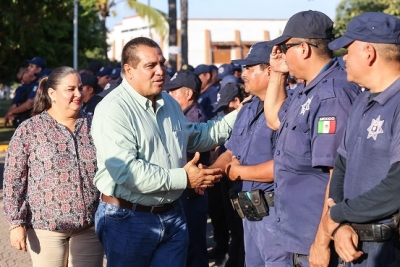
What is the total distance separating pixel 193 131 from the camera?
557 centimetres

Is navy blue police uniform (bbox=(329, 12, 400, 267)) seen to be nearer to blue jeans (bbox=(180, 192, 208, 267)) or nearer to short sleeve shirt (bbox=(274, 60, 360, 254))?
short sleeve shirt (bbox=(274, 60, 360, 254))

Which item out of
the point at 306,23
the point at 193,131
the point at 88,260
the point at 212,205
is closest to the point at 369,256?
the point at 306,23

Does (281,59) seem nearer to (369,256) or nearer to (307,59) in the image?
(307,59)

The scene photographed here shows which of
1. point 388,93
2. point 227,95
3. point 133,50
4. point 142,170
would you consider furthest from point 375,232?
point 227,95

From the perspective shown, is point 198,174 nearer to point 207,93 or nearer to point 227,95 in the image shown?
point 227,95

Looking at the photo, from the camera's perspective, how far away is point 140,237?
4.86 metres

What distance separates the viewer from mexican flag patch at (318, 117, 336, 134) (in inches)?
168

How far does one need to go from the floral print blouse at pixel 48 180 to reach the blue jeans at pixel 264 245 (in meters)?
1.19

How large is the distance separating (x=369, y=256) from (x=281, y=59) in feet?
5.78

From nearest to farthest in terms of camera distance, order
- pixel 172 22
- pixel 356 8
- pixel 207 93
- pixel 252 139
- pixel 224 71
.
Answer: pixel 252 139
pixel 207 93
pixel 224 71
pixel 172 22
pixel 356 8

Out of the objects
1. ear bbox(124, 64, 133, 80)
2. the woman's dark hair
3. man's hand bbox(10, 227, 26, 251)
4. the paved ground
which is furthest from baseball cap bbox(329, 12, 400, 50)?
the paved ground

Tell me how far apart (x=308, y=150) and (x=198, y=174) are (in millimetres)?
749

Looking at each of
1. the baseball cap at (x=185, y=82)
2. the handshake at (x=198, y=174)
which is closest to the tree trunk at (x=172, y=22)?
the baseball cap at (x=185, y=82)

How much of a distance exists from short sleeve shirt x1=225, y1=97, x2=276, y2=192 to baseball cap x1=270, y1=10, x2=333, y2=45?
99 cm
